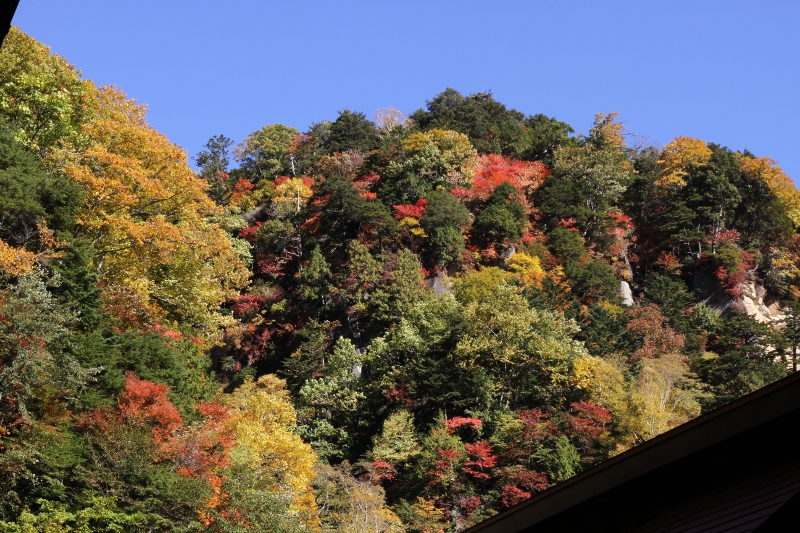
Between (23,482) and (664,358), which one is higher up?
(664,358)

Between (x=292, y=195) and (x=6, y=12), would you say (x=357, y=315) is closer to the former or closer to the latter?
(x=292, y=195)

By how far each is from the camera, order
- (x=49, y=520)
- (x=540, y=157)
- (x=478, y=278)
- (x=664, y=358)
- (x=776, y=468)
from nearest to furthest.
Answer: (x=776, y=468), (x=49, y=520), (x=664, y=358), (x=478, y=278), (x=540, y=157)

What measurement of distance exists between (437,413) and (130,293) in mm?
10127

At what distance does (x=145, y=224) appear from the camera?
21.7 metres

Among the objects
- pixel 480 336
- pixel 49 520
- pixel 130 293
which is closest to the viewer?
pixel 49 520

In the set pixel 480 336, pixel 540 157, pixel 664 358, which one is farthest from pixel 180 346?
pixel 540 157

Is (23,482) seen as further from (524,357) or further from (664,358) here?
(664,358)

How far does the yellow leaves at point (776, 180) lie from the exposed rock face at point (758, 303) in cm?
500

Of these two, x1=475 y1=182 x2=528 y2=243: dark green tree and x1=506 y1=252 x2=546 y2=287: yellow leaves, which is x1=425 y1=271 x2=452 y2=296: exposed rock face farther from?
x1=475 y1=182 x2=528 y2=243: dark green tree

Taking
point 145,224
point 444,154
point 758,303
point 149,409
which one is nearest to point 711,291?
point 758,303

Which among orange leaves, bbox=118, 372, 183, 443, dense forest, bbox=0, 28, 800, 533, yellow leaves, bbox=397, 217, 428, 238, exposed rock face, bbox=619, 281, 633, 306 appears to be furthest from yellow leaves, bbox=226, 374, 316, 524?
exposed rock face, bbox=619, 281, 633, 306

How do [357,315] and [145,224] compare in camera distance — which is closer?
[145,224]

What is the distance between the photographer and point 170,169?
23.9m

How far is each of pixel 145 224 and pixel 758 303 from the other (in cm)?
2876
